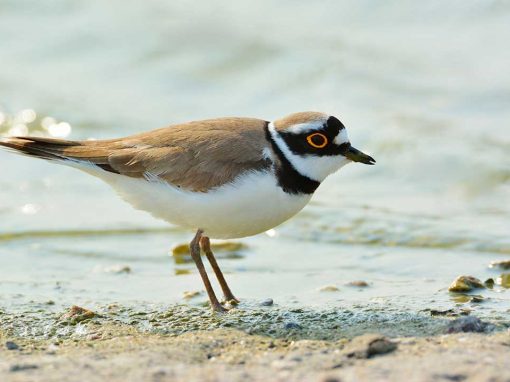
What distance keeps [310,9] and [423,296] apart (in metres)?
10.5

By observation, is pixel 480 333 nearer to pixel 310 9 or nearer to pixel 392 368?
pixel 392 368

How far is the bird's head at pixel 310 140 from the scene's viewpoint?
7027 mm

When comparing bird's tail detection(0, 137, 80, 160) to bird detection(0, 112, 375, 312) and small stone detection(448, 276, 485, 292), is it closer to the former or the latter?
bird detection(0, 112, 375, 312)

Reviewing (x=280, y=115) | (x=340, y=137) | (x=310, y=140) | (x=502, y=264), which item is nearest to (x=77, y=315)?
(x=310, y=140)

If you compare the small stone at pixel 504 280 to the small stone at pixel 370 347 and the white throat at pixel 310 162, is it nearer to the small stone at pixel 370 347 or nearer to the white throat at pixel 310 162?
the white throat at pixel 310 162

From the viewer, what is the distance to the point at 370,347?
5.28m

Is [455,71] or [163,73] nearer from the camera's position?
[455,71]

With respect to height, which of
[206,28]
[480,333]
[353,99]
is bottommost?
[480,333]

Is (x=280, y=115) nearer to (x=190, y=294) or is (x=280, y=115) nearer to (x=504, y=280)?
(x=504, y=280)

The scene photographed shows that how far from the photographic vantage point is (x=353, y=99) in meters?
14.2

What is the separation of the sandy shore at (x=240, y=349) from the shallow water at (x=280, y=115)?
2.25 feet

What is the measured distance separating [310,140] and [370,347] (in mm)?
2179

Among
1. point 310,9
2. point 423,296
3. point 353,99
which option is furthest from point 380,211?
point 310,9

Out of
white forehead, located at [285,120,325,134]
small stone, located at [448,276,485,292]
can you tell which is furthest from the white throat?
small stone, located at [448,276,485,292]
